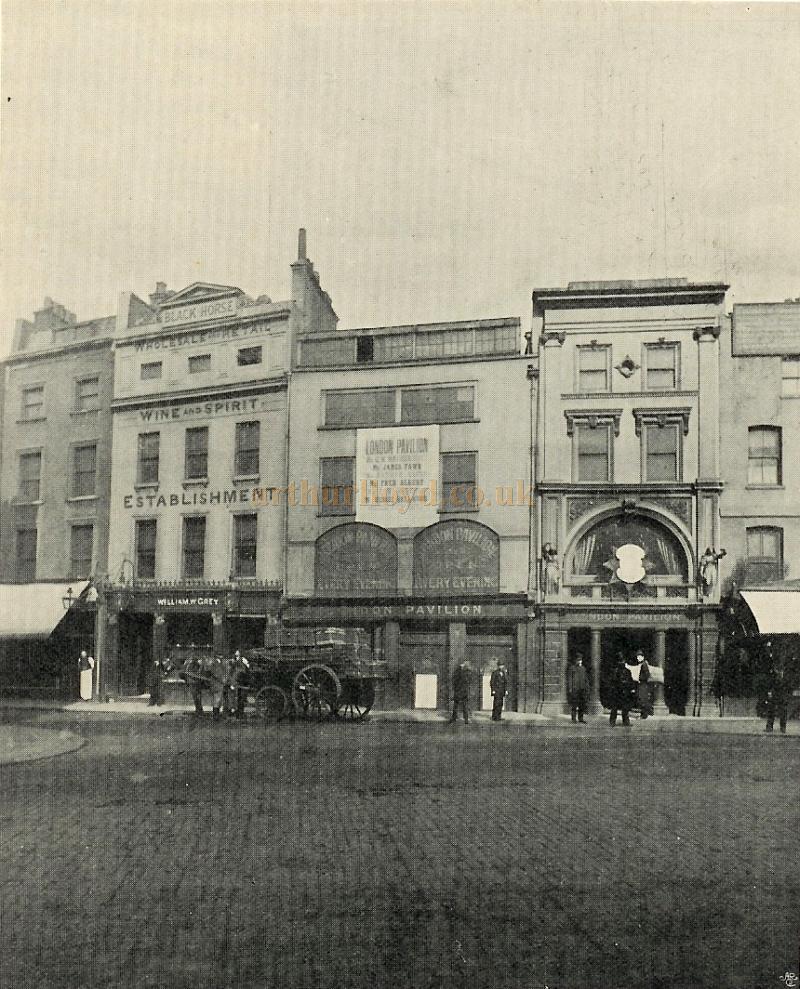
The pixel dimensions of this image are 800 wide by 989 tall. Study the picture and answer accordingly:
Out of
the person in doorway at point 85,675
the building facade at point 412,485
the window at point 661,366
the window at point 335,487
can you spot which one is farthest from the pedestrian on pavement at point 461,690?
the person in doorway at point 85,675

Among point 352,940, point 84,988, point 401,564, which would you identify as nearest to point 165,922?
point 84,988

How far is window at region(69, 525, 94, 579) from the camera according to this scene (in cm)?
921

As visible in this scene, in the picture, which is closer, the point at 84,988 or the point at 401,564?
the point at 84,988

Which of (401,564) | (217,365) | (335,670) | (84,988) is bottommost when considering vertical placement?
(84,988)

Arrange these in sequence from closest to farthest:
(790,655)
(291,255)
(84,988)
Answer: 1. (84,988)
2. (291,255)
3. (790,655)

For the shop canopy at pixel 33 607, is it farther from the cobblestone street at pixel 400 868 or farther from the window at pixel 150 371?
the window at pixel 150 371

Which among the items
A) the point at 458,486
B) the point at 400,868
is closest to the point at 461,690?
the point at 458,486

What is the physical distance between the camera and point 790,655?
375 inches

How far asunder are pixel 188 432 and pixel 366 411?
1.99m

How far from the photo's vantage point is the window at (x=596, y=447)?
996 cm

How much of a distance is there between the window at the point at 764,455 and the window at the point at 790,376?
39cm

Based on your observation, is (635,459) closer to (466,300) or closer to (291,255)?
(466,300)

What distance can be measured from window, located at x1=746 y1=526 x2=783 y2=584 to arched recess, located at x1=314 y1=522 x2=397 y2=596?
3.64 m

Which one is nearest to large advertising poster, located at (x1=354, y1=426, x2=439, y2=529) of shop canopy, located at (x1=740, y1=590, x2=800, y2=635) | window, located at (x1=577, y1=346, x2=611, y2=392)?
window, located at (x1=577, y1=346, x2=611, y2=392)
